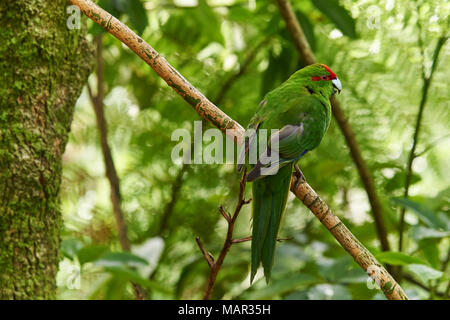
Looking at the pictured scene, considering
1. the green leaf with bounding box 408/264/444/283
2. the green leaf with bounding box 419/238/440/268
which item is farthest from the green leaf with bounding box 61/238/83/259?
the green leaf with bounding box 419/238/440/268

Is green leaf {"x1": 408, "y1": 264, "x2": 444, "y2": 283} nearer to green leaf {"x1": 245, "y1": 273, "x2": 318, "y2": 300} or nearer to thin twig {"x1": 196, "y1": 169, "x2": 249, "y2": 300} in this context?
green leaf {"x1": 245, "y1": 273, "x2": 318, "y2": 300}

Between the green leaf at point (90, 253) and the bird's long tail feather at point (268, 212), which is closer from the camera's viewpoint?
the bird's long tail feather at point (268, 212)

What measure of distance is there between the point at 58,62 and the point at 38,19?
0.09 meters

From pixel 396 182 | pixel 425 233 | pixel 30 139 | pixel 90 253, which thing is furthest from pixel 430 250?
pixel 30 139

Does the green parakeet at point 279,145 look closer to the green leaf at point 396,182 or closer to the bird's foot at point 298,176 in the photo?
the bird's foot at point 298,176

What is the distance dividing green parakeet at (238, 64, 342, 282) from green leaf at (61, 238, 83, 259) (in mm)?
651

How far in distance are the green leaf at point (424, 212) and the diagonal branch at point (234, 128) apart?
56 cm

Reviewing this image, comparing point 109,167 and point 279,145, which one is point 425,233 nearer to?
point 279,145

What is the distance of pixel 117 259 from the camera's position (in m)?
1.21

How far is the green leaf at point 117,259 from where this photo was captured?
1.20 meters

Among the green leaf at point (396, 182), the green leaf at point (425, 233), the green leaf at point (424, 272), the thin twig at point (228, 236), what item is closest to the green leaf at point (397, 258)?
the green leaf at point (424, 272)

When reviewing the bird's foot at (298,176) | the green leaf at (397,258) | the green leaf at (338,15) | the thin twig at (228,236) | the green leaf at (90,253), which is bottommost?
the thin twig at (228,236)
